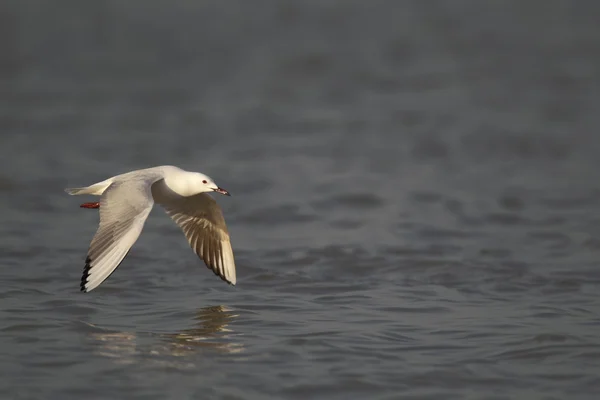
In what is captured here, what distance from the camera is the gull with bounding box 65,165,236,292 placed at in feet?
22.9

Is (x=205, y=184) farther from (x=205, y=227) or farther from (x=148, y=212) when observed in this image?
(x=148, y=212)

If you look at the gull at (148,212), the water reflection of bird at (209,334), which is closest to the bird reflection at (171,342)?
the water reflection of bird at (209,334)

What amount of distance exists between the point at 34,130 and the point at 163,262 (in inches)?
237

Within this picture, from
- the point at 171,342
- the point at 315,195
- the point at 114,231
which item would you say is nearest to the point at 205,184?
the point at 114,231

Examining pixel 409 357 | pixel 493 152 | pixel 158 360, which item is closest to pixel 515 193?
pixel 493 152

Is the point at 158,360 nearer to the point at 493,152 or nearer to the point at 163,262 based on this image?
the point at 163,262

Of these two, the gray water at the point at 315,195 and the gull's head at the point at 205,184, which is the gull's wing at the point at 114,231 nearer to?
the gray water at the point at 315,195

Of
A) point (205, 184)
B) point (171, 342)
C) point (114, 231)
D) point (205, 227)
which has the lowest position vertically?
point (171, 342)

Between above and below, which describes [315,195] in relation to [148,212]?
above

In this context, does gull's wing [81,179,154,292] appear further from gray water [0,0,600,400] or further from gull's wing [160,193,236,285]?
gull's wing [160,193,236,285]

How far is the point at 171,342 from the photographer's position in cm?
712

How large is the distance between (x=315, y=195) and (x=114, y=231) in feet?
16.2

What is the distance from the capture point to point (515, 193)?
1187 cm

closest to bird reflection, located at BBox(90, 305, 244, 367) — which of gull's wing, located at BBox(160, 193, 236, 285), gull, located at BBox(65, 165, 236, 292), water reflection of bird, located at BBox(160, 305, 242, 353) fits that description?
water reflection of bird, located at BBox(160, 305, 242, 353)
